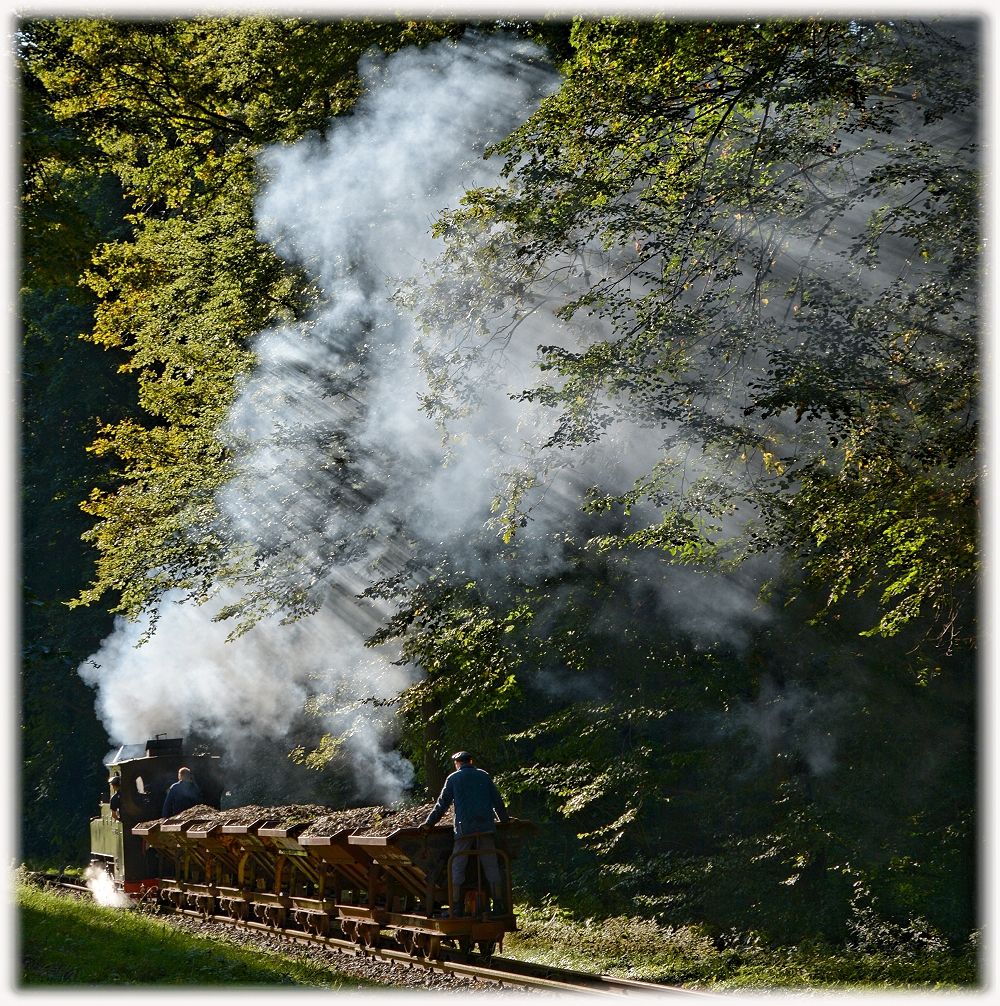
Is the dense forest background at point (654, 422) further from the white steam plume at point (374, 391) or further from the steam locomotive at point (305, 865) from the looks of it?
the steam locomotive at point (305, 865)

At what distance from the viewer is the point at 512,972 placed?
848cm

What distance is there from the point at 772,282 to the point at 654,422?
6.13 ft

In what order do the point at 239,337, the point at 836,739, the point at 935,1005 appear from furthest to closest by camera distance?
the point at 239,337 → the point at 836,739 → the point at 935,1005

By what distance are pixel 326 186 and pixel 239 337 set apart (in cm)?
294

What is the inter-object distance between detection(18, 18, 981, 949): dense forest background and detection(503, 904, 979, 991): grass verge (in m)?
0.41

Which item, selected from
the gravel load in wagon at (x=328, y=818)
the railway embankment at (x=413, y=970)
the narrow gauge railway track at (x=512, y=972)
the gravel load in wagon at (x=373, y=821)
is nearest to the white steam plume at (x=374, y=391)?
the gravel load in wagon at (x=328, y=818)

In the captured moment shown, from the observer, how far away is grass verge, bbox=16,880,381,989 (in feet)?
23.6

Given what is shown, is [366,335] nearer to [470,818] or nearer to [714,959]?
[470,818]

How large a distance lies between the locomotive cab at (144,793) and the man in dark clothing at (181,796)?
0.28 m

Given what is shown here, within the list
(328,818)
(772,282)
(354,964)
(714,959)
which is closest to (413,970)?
(354,964)

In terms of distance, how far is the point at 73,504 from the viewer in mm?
27438

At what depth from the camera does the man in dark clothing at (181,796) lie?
45.8ft

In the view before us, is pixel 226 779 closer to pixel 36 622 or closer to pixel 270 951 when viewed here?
pixel 36 622

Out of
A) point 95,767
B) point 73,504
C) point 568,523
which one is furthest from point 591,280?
point 95,767
